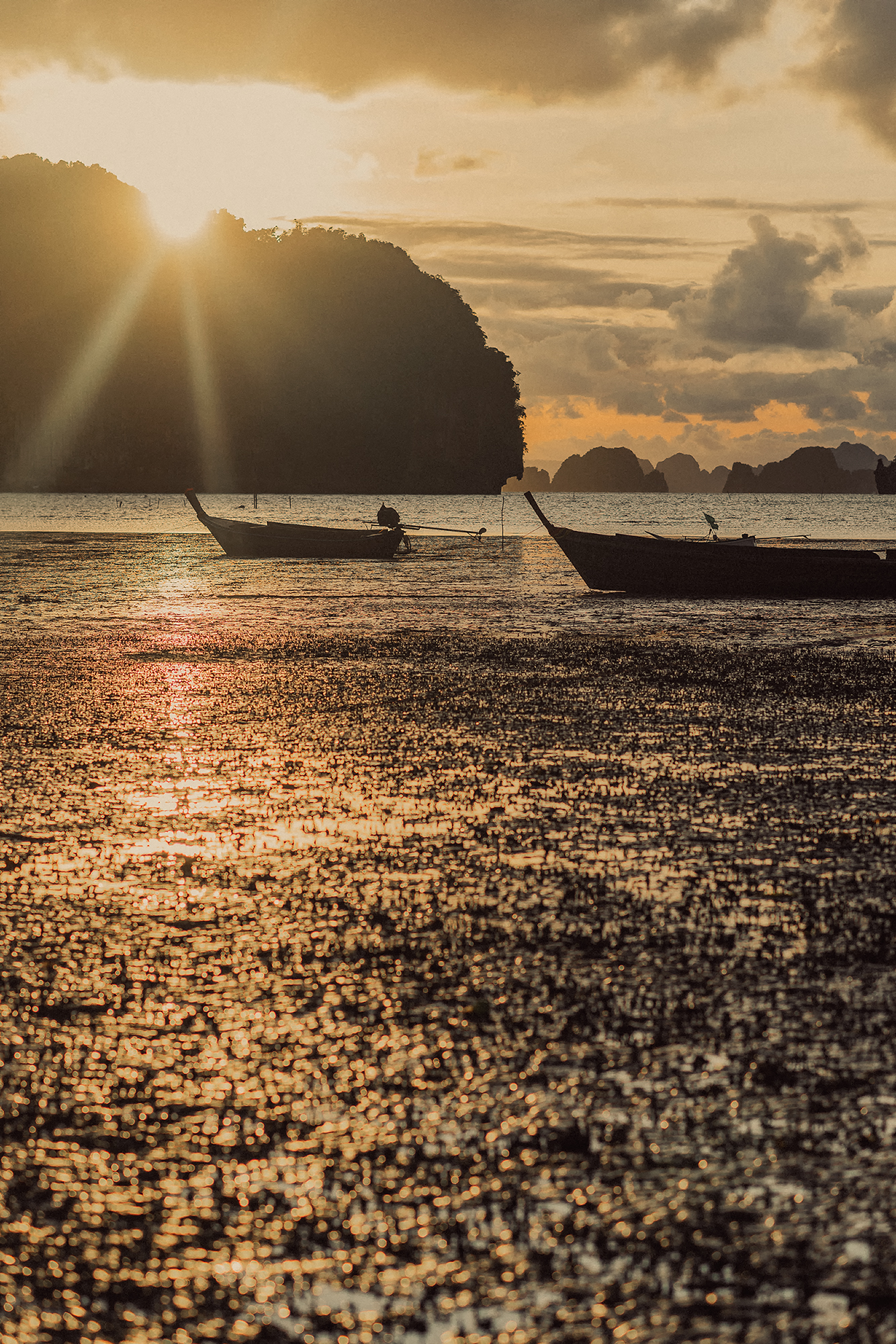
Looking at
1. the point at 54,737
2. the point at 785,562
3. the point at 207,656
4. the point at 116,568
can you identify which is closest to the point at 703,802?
the point at 54,737


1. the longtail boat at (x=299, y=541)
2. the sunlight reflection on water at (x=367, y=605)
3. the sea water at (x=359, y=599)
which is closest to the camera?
the sunlight reflection on water at (x=367, y=605)

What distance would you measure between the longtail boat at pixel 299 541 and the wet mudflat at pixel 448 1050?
115ft

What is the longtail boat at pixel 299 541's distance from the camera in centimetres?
4422

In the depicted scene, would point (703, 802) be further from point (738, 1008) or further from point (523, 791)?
point (738, 1008)

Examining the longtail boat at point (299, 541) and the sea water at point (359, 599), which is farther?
the longtail boat at point (299, 541)

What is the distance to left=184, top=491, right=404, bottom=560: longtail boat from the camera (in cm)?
4422

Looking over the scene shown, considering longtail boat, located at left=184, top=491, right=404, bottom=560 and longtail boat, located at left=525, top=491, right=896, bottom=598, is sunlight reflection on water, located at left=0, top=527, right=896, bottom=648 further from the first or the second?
longtail boat, located at left=184, top=491, right=404, bottom=560

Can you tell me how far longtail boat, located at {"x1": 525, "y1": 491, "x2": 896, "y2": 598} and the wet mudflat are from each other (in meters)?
18.7

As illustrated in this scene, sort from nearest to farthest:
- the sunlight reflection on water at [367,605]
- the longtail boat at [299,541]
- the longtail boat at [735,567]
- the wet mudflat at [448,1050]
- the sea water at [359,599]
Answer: the wet mudflat at [448,1050], the sunlight reflection on water at [367,605], the sea water at [359,599], the longtail boat at [735,567], the longtail boat at [299,541]

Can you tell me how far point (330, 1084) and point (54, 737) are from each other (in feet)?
24.0

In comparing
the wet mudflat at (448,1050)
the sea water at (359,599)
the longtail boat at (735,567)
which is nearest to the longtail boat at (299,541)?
the sea water at (359,599)

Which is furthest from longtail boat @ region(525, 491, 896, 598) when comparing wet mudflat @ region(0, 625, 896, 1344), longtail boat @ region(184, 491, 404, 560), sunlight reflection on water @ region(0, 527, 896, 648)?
wet mudflat @ region(0, 625, 896, 1344)

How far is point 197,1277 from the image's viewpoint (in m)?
3.01

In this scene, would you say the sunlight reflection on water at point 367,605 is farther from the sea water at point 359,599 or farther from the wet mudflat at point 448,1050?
the wet mudflat at point 448,1050
